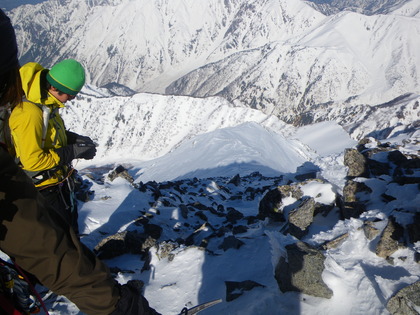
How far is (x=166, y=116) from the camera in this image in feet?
337

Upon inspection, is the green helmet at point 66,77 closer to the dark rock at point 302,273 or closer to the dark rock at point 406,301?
the dark rock at point 302,273

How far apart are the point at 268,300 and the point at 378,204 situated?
4.22 metres

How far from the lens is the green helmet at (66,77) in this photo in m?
4.40

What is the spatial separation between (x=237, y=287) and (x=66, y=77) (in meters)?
4.03

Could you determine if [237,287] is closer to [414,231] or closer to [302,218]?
[414,231]

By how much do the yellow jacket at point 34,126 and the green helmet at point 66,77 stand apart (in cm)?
14

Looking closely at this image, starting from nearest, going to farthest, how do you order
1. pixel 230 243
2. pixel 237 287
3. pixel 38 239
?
pixel 38 239 → pixel 237 287 → pixel 230 243

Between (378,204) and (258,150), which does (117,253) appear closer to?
(378,204)

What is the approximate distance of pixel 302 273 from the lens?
4.87 meters

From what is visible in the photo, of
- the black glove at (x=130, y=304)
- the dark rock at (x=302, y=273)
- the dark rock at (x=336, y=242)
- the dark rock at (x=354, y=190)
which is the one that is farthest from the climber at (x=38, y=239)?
the dark rock at (x=354, y=190)

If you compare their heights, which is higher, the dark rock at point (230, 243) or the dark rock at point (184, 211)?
the dark rock at point (230, 243)

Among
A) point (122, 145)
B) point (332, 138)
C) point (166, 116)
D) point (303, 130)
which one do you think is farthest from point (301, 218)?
point (122, 145)

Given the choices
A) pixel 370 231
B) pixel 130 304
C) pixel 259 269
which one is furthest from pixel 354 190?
pixel 130 304

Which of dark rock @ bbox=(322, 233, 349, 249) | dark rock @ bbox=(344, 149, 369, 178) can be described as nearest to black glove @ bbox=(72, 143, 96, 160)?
dark rock @ bbox=(322, 233, 349, 249)
